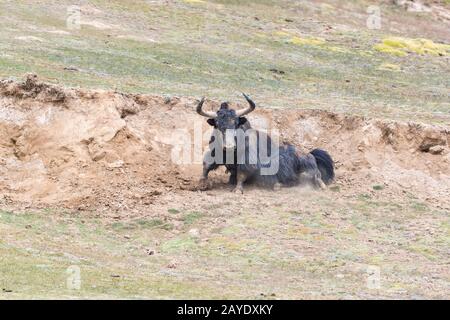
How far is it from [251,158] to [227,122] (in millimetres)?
1099

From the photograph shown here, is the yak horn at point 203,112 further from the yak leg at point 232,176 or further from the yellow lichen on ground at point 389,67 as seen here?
the yellow lichen on ground at point 389,67

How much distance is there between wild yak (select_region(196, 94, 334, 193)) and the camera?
75.7 ft

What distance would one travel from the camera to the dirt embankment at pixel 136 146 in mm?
22312

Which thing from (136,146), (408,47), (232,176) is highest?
(136,146)

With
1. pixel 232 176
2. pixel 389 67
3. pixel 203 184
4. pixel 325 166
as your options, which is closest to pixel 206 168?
pixel 203 184

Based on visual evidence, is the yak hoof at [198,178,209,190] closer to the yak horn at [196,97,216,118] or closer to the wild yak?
the wild yak

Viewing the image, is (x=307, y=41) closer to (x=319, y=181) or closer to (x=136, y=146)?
(x=319, y=181)

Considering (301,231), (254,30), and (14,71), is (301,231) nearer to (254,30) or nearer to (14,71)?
(14,71)

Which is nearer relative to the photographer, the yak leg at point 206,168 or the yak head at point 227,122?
the yak head at point 227,122

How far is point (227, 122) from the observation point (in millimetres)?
22953

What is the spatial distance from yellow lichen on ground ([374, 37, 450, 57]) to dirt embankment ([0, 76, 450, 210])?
18488 mm

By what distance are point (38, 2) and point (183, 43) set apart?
6291mm

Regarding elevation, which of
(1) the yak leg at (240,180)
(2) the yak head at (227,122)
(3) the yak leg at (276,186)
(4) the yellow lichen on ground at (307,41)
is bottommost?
(3) the yak leg at (276,186)

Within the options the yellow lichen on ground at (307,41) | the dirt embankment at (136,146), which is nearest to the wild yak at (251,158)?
the dirt embankment at (136,146)
